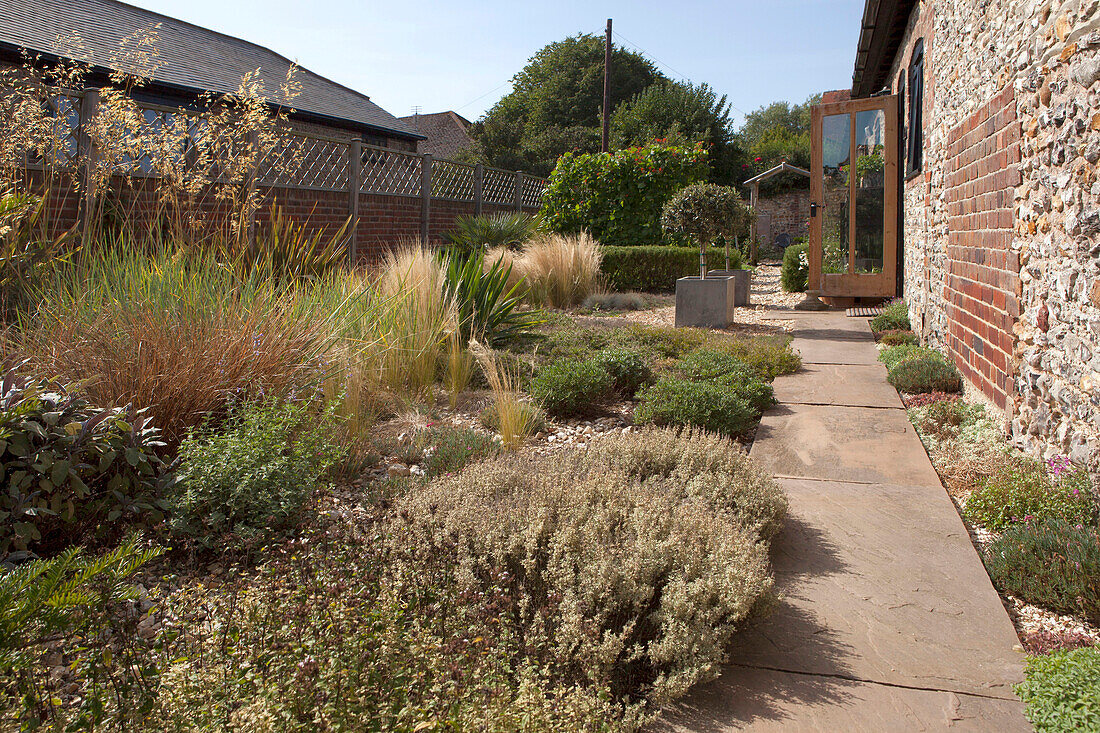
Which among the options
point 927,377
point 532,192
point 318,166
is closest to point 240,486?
point 927,377

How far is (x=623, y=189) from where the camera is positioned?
43.9 ft

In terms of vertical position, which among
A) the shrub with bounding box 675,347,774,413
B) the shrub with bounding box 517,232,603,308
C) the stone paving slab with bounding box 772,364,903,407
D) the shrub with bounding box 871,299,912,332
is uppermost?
the shrub with bounding box 517,232,603,308

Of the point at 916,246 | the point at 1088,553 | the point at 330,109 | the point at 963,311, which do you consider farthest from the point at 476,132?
the point at 1088,553

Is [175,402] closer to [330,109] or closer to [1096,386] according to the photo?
[1096,386]

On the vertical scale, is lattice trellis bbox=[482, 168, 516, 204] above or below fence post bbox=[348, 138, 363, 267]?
above

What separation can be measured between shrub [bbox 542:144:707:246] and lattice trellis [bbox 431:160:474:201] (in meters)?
1.48

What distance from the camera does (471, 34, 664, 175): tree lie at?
108 feet

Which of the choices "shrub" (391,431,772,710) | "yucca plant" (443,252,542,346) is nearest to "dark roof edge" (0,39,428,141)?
"yucca plant" (443,252,542,346)

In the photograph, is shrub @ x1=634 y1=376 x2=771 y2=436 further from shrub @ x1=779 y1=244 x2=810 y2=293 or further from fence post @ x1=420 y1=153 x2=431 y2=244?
fence post @ x1=420 y1=153 x2=431 y2=244

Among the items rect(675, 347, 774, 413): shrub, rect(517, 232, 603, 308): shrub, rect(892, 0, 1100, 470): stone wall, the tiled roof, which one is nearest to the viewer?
rect(892, 0, 1100, 470): stone wall

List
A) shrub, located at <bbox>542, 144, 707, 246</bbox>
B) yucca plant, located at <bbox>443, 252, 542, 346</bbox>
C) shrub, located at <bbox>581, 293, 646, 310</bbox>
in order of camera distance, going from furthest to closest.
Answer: shrub, located at <bbox>542, 144, 707, 246</bbox> < shrub, located at <bbox>581, 293, 646, 310</bbox> < yucca plant, located at <bbox>443, 252, 542, 346</bbox>

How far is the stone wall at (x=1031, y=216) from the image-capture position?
2.62 meters

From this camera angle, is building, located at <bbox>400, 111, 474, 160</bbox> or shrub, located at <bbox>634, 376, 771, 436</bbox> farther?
building, located at <bbox>400, 111, 474, 160</bbox>

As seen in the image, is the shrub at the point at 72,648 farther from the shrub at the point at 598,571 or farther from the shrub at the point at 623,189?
the shrub at the point at 623,189
